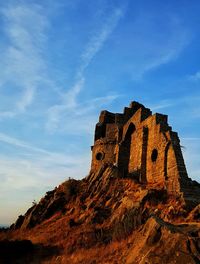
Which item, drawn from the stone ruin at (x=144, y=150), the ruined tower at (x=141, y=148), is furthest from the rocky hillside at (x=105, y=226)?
the ruined tower at (x=141, y=148)

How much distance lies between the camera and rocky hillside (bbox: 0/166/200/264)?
53.9 feet

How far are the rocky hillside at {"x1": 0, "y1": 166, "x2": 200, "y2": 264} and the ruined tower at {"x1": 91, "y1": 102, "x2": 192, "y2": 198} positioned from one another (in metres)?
1.45

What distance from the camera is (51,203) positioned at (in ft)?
108

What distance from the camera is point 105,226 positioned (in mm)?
24766

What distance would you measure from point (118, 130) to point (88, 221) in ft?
48.3

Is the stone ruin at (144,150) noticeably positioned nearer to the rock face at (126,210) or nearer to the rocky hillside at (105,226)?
the rock face at (126,210)

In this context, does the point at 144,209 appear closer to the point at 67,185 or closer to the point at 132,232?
the point at 132,232

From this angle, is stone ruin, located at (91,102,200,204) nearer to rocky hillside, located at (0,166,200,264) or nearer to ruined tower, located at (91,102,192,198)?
ruined tower, located at (91,102,192,198)

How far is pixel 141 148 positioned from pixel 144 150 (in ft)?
1.18

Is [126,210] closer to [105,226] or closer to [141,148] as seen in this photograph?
[105,226]

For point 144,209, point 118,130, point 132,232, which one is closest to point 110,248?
point 132,232

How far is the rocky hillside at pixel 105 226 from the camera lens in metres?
16.4

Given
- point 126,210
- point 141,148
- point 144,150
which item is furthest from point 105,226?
point 141,148

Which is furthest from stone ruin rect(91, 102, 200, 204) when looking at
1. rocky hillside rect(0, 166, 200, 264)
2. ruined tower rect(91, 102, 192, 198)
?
rocky hillside rect(0, 166, 200, 264)
